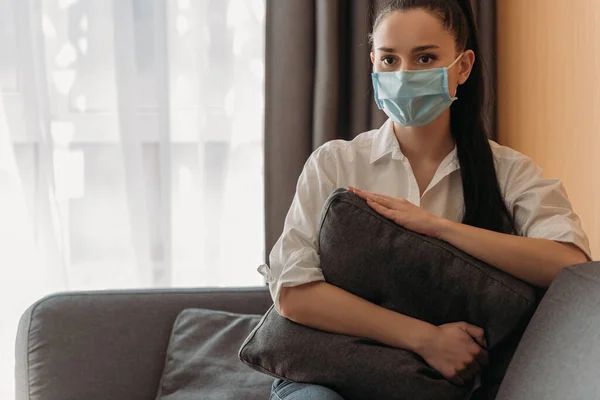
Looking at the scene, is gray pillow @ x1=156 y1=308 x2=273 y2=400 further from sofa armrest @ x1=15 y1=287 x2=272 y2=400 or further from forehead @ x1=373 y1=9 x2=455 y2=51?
forehead @ x1=373 y1=9 x2=455 y2=51

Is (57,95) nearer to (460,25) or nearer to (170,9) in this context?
(170,9)

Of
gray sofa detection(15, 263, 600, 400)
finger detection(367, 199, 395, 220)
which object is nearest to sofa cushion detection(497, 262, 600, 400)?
finger detection(367, 199, 395, 220)

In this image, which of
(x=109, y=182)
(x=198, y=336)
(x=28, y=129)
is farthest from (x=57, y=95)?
(x=198, y=336)

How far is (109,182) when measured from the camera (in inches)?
100

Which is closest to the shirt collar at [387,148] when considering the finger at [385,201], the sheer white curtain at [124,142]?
the finger at [385,201]

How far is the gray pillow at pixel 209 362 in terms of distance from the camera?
6.22ft

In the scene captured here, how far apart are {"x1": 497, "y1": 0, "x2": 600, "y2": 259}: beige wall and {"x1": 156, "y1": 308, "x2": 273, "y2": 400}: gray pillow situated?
85cm

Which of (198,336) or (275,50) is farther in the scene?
(275,50)

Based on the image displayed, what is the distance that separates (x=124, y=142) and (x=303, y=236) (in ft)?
3.37

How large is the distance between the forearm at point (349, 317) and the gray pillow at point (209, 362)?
0.38m

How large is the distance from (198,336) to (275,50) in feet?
2.84

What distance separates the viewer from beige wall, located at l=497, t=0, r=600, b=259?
194cm

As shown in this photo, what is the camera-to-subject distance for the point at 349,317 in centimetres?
153

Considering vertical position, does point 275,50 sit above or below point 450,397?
above
